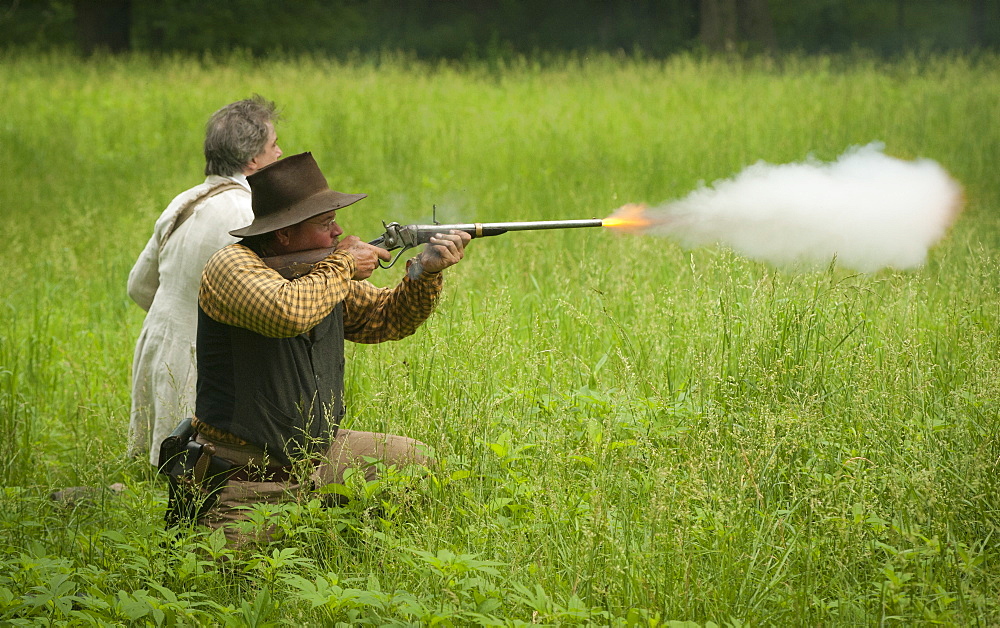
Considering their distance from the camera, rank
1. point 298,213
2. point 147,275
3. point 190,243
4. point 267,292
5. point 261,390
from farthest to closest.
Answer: point 147,275, point 190,243, point 298,213, point 261,390, point 267,292

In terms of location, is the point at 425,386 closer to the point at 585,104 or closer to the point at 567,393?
the point at 567,393

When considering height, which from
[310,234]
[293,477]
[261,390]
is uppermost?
[310,234]

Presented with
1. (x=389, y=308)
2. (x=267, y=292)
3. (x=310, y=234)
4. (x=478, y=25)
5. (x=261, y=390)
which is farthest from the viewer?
(x=478, y=25)

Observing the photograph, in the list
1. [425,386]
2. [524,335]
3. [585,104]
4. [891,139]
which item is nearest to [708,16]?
[585,104]

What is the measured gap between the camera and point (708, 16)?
977 inches

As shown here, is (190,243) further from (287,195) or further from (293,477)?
(293,477)

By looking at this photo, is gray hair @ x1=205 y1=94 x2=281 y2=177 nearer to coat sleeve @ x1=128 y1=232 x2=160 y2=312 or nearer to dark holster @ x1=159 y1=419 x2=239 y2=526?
coat sleeve @ x1=128 y1=232 x2=160 y2=312

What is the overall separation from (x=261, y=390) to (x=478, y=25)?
33.3 meters

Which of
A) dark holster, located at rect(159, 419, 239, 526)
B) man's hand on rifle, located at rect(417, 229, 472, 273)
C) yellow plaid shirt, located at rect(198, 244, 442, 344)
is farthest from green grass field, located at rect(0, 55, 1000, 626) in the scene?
yellow plaid shirt, located at rect(198, 244, 442, 344)

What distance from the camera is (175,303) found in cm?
472

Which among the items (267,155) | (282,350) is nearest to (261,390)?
(282,350)

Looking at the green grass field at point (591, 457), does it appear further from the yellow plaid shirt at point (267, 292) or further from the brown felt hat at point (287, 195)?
the brown felt hat at point (287, 195)

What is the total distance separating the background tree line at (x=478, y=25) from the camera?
2836 centimetres

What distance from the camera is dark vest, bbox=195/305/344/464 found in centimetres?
362
